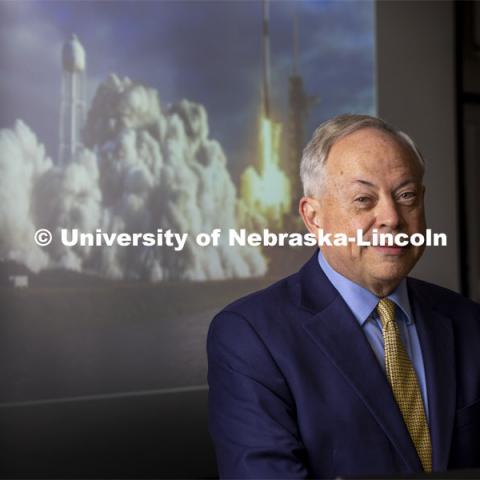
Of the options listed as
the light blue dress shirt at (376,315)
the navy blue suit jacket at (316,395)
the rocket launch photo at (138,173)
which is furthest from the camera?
the rocket launch photo at (138,173)

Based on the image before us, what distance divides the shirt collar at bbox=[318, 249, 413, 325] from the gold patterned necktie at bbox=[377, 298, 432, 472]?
0.04 meters

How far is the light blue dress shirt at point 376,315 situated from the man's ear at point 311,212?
0.25 ft

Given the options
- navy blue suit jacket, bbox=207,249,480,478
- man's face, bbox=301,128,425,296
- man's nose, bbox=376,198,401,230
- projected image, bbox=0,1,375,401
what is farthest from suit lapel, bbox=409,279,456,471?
projected image, bbox=0,1,375,401

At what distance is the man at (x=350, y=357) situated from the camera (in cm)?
109

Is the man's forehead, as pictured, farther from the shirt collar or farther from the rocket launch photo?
the rocket launch photo

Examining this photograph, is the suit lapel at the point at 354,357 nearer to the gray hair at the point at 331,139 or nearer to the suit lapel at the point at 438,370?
the suit lapel at the point at 438,370

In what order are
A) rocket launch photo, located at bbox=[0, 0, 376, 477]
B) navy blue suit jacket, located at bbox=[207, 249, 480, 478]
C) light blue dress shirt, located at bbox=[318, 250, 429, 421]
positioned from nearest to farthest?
navy blue suit jacket, located at bbox=[207, 249, 480, 478], light blue dress shirt, located at bbox=[318, 250, 429, 421], rocket launch photo, located at bbox=[0, 0, 376, 477]

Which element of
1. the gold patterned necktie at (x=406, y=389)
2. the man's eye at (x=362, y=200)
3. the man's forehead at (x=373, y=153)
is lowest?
the gold patterned necktie at (x=406, y=389)

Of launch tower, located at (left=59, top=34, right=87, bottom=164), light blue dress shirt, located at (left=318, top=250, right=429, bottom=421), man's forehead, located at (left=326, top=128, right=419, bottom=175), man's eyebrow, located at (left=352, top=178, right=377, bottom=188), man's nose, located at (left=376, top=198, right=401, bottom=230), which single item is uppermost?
launch tower, located at (left=59, top=34, right=87, bottom=164)

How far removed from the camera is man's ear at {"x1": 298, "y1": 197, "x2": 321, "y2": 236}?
1224 millimetres

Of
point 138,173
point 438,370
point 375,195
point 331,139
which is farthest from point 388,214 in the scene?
point 138,173

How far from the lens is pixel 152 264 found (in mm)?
3254

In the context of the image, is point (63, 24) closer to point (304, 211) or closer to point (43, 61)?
point (43, 61)

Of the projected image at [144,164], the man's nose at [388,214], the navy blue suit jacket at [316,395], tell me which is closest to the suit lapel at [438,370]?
the navy blue suit jacket at [316,395]
